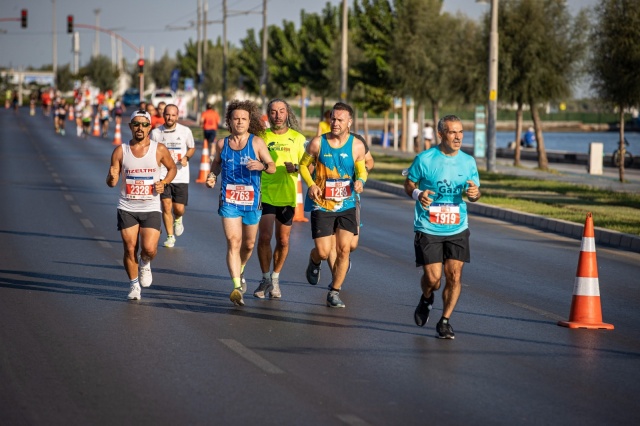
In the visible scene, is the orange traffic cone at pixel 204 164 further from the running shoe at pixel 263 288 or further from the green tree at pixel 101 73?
the green tree at pixel 101 73

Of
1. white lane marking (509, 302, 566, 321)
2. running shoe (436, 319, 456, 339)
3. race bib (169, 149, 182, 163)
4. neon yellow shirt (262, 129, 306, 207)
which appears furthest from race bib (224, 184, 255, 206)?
race bib (169, 149, 182, 163)

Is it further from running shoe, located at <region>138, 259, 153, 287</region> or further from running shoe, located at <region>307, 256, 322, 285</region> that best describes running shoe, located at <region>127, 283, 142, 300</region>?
running shoe, located at <region>307, 256, 322, 285</region>

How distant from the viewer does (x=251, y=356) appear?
900cm

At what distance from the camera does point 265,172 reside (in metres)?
11.7

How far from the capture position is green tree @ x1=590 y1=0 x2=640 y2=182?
1215 inches

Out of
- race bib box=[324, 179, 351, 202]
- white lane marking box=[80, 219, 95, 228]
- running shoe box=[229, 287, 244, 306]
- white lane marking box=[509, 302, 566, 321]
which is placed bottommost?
white lane marking box=[80, 219, 95, 228]

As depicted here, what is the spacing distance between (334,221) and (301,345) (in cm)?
222

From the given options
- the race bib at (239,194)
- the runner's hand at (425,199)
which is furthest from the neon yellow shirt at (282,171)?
the runner's hand at (425,199)


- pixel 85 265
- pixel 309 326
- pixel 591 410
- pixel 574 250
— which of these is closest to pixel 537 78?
pixel 574 250

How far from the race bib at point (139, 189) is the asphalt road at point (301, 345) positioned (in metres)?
0.99

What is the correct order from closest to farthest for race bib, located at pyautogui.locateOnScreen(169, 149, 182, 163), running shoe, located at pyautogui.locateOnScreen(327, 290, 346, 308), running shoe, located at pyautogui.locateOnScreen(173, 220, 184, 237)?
running shoe, located at pyautogui.locateOnScreen(327, 290, 346, 308) < race bib, located at pyautogui.locateOnScreen(169, 149, 182, 163) < running shoe, located at pyautogui.locateOnScreen(173, 220, 184, 237)

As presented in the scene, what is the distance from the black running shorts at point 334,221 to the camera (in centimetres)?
1141

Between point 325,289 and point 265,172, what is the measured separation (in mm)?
1688

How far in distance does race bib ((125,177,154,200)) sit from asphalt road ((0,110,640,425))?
0.99 metres
